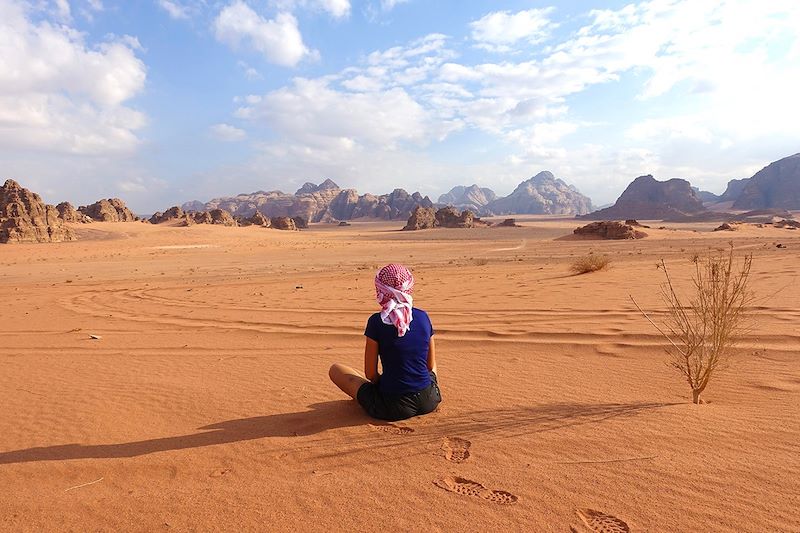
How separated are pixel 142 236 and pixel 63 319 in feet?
122

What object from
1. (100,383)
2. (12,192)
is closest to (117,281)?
(100,383)

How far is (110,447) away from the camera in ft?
12.2

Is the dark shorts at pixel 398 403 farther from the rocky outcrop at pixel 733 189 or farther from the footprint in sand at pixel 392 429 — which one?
the rocky outcrop at pixel 733 189

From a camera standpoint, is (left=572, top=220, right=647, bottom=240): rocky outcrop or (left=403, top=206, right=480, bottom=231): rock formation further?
(left=403, top=206, right=480, bottom=231): rock formation

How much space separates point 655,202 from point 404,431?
406 ft

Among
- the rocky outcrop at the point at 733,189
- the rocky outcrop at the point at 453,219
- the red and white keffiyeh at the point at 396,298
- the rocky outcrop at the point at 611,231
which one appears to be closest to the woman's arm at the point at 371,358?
the red and white keffiyeh at the point at 396,298

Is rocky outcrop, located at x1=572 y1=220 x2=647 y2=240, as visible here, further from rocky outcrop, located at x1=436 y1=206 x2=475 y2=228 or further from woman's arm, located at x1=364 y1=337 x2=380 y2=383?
woman's arm, located at x1=364 y1=337 x2=380 y2=383

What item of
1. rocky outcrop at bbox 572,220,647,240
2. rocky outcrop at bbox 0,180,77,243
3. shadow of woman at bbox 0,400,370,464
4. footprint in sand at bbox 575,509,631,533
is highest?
rocky outcrop at bbox 0,180,77,243

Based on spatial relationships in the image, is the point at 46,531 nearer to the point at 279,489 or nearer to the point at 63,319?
the point at 279,489

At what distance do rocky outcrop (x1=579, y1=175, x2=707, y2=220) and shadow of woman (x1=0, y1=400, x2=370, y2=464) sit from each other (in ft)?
351

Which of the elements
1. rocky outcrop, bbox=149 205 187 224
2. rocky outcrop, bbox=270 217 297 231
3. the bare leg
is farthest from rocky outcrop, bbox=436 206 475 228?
the bare leg

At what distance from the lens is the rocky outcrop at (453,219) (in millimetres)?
71206

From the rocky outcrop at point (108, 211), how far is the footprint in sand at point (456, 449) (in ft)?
206

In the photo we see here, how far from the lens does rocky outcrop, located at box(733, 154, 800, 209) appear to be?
351 ft
